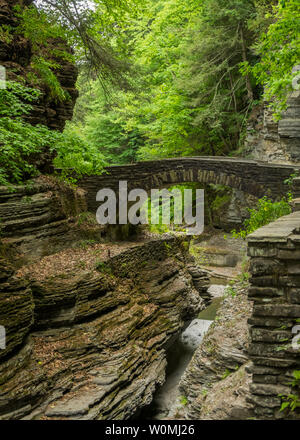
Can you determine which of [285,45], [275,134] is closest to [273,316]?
[285,45]

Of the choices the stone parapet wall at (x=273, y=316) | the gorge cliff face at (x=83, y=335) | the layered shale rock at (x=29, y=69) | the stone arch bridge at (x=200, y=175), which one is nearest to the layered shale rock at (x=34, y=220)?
the gorge cliff face at (x=83, y=335)

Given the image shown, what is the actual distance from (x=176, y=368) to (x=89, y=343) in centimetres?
460

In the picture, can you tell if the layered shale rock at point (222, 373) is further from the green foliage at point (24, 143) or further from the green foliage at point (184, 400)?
the green foliage at point (24, 143)

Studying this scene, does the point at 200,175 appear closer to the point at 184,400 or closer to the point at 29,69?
the point at 29,69

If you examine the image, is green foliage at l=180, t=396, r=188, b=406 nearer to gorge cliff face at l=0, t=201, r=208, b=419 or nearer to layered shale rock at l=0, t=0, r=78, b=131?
gorge cliff face at l=0, t=201, r=208, b=419

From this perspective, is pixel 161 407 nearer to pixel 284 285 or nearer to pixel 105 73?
pixel 284 285

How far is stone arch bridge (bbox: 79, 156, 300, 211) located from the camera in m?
13.0

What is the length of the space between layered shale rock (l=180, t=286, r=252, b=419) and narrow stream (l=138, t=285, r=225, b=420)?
0.66 metres

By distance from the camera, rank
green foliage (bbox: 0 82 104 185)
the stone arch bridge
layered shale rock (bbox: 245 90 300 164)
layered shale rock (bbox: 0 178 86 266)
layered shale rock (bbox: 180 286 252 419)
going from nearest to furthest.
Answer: layered shale rock (bbox: 180 286 252 419) → green foliage (bbox: 0 82 104 185) → layered shale rock (bbox: 0 178 86 266) → the stone arch bridge → layered shale rock (bbox: 245 90 300 164)

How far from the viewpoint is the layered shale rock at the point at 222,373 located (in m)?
4.91

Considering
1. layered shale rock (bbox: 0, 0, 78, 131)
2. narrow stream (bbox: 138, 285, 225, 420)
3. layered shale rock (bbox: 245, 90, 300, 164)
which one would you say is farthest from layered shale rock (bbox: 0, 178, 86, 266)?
layered shale rock (bbox: 245, 90, 300, 164)

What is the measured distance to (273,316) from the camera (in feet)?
12.9

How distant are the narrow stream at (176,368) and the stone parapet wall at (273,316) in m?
3.32
